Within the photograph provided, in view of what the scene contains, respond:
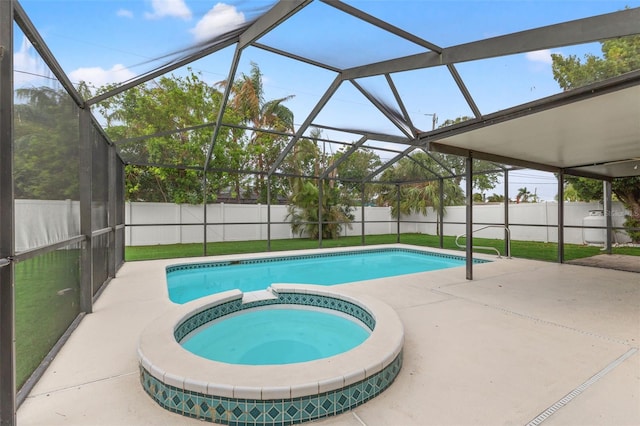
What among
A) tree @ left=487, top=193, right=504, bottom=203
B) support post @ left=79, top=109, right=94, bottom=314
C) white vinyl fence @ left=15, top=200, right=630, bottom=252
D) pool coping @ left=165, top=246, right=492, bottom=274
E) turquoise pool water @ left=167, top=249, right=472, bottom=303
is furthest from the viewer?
tree @ left=487, top=193, right=504, bottom=203

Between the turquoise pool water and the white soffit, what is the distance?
11.8 feet

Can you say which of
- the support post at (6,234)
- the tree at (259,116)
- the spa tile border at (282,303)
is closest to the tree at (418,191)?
the tree at (259,116)

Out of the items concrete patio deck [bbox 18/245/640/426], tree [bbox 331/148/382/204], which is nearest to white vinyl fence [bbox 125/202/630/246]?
tree [bbox 331/148/382/204]

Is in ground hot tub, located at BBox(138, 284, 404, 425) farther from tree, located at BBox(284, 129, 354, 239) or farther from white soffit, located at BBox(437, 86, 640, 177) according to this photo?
tree, located at BBox(284, 129, 354, 239)

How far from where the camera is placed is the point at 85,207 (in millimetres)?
3482

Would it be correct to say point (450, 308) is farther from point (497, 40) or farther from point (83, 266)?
point (83, 266)

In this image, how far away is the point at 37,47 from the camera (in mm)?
2379

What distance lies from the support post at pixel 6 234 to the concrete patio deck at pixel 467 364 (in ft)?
1.14

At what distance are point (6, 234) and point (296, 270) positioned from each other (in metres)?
6.33

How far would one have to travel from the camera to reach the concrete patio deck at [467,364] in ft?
6.08

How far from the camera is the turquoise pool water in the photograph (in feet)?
20.3

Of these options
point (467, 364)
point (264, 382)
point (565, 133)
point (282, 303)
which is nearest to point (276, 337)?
point (282, 303)

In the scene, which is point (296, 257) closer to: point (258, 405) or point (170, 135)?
point (170, 135)

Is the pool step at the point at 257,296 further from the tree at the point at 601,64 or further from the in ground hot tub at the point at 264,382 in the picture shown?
the tree at the point at 601,64
